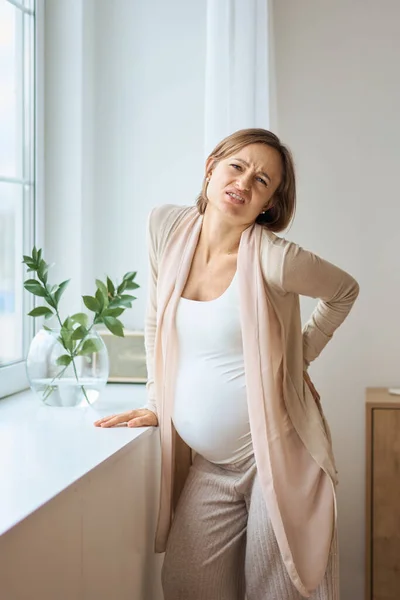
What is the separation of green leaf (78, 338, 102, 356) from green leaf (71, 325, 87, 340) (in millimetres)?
A: 28

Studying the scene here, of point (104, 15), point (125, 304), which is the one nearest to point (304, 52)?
point (104, 15)

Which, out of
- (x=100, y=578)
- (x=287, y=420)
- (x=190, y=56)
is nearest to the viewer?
(x=100, y=578)

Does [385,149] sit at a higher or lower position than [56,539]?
higher

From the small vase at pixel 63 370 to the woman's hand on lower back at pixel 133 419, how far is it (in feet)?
0.61

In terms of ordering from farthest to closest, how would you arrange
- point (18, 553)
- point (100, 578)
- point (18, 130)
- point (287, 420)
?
1. point (18, 130)
2. point (287, 420)
3. point (100, 578)
4. point (18, 553)

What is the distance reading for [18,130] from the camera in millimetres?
2492

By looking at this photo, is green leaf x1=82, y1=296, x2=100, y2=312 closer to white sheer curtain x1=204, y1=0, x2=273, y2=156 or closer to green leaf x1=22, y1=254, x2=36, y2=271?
green leaf x1=22, y1=254, x2=36, y2=271

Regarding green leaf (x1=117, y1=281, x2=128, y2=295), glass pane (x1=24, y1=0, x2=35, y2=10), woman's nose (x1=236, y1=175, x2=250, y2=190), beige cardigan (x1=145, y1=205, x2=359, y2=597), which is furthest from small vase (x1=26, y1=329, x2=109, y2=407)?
glass pane (x1=24, y1=0, x2=35, y2=10)

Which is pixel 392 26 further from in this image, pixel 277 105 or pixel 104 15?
pixel 104 15

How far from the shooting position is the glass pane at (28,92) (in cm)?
253

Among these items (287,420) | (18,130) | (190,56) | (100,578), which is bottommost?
(100,578)

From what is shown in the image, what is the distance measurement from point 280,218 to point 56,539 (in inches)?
37.6

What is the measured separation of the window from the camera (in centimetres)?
238

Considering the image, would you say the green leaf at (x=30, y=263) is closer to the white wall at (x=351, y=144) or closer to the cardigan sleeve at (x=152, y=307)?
the cardigan sleeve at (x=152, y=307)
